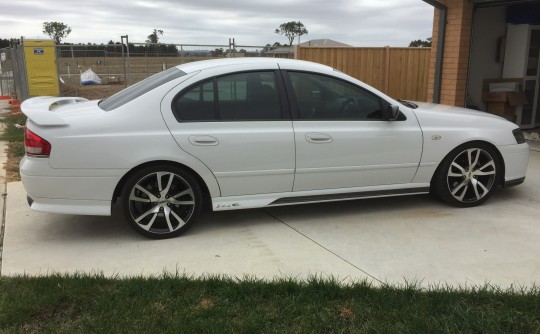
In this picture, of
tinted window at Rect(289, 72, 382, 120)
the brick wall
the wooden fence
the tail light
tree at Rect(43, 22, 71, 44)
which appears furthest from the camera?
tree at Rect(43, 22, 71, 44)

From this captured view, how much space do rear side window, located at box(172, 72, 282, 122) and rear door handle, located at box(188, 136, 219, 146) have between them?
0.18 metres

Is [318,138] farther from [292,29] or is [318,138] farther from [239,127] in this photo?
[292,29]

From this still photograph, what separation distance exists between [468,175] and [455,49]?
3.84 metres

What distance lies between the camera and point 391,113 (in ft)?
15.7

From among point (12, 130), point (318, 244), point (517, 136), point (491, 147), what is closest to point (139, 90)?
point (318, 244)

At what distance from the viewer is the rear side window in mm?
4414

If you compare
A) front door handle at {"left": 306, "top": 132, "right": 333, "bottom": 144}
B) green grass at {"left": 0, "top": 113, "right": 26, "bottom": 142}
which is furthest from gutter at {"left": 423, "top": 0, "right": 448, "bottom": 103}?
green grass at {"left": 0, "top": 113, "right": 26, "bottom": 142}

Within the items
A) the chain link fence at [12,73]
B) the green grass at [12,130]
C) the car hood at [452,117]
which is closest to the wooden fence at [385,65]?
the car hood at [452,117]

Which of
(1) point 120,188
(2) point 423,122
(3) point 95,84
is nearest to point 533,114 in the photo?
(2) point 423,122

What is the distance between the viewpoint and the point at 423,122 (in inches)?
195

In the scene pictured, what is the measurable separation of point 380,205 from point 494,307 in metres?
2.30

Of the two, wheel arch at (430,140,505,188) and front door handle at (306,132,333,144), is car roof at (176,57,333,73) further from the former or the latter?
wheel arch at (430,140,505,188)

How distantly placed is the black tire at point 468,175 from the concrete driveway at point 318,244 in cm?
14

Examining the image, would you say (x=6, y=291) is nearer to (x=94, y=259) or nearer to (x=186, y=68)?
(x=94, y=259)
